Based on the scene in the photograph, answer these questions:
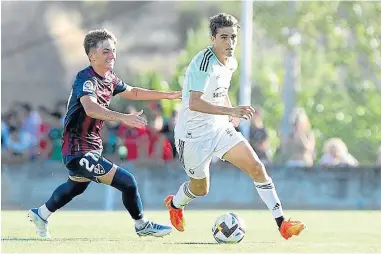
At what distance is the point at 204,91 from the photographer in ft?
41.5

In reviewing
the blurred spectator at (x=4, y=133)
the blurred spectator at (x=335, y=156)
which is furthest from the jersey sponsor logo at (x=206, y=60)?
the blurred spectator at (x=335, y=156)

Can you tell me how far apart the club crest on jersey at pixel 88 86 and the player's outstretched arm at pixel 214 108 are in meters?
0.96

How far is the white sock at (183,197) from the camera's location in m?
13.7

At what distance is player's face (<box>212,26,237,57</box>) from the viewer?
1288 cm

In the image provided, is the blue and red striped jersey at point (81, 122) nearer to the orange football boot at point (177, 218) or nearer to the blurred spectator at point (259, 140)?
the orange football boot at point (177, 218)

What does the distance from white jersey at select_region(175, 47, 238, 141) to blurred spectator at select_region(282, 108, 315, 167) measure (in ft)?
34.4

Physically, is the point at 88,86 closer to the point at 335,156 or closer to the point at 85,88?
the point at 85,88

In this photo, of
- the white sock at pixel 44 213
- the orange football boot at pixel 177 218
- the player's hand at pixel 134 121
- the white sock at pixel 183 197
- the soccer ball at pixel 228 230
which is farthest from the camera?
the orange football boot at pixel 177 218

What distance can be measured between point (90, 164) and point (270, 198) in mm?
1808

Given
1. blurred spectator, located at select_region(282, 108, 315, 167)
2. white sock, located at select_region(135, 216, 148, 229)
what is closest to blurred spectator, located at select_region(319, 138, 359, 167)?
blurred spectator, located at select_region(282, 108, 315, 167)

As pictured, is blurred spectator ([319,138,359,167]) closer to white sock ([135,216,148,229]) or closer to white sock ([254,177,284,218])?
white sock ([254,177,284,218])

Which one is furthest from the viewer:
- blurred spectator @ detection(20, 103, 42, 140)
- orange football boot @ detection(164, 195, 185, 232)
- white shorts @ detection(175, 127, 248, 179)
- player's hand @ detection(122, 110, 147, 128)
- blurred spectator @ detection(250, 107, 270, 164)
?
blurred spectator @ detection(20, 103, 42, 140)

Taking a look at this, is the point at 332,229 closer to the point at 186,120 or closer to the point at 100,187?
the point at 186,120

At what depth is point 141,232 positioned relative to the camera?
13070 mm
